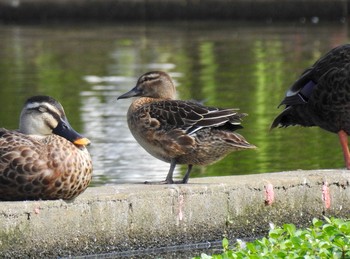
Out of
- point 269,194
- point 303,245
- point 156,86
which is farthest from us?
point 156,86

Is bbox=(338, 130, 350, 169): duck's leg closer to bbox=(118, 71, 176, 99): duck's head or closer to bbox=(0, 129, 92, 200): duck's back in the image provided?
bbox=(118, 71, 176, 99): duck's head

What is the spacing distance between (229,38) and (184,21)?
488cm

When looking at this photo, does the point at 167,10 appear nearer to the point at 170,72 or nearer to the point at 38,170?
the point at 170,72

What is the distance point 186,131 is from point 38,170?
154 centimetres

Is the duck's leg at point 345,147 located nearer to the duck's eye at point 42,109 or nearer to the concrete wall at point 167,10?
the duck's eye at point 42,109

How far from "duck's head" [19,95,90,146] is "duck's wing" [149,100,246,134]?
1103 millimetres

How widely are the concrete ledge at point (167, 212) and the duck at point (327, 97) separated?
74cm

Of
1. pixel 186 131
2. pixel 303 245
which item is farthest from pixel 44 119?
pixel 303 245

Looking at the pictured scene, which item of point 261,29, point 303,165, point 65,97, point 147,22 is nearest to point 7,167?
point 303,165

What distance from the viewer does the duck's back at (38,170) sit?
8.33 metres

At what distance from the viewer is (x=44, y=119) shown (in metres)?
8.74

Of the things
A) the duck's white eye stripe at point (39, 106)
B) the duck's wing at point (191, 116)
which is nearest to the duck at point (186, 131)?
the duck's wing at point (191, 116)

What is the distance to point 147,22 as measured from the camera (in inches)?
1273

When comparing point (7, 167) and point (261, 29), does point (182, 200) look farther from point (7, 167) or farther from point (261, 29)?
point (261, 29)
